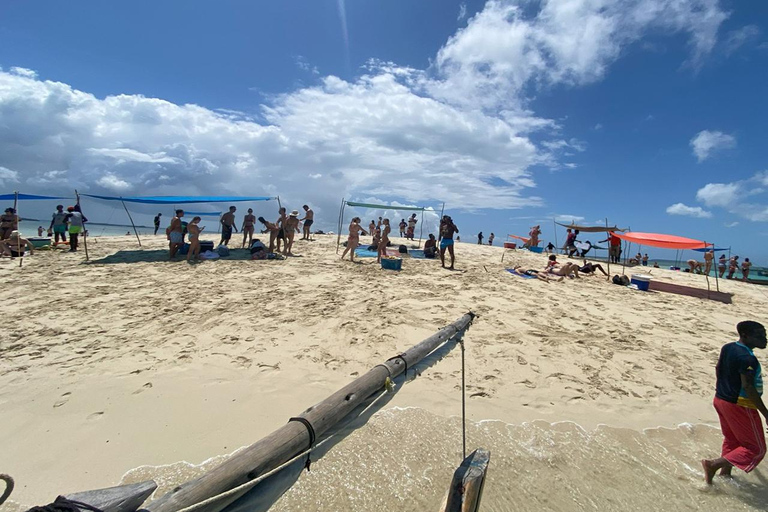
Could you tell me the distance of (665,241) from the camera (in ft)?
35.2

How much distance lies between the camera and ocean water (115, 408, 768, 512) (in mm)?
2740

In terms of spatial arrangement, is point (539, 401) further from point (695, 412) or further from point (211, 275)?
point (211, 275)

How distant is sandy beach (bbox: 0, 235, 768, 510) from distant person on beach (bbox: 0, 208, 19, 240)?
4.68 m

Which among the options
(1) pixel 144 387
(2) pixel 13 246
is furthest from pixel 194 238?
(1) pixel 144 387

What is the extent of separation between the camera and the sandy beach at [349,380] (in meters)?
2.89

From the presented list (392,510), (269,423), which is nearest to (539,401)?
(392,510)

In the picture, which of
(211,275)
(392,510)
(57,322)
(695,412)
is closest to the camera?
(392,510)

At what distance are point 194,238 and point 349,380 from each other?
858 centimetres

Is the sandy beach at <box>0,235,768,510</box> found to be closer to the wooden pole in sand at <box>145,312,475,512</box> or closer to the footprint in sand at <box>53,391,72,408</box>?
the footprint in sand at <box>53,391,72,408</box>

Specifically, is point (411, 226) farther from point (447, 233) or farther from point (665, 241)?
point (665, 241)

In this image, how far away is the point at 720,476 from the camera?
10.2ft

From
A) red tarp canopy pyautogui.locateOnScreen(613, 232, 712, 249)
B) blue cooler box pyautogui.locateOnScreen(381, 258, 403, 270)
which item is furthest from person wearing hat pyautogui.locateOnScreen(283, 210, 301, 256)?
red tarp canopy pyautogui.locateOnScreen(613, 232, 712, 249)

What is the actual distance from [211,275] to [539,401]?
27.1 feet

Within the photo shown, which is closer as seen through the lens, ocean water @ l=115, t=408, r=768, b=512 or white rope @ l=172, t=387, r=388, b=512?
white rope @ l=172, t=387, r=388, b=512
